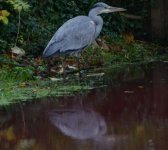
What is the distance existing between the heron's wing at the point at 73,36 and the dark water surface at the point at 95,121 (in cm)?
159

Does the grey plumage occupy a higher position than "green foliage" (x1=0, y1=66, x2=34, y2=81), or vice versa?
the grey plumage

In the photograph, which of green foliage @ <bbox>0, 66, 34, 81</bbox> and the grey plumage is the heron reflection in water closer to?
green foliage @ <bbox>0, 66, 34, 81</bbox>

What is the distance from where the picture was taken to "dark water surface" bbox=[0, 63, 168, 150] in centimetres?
534

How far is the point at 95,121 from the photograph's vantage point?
249 inches

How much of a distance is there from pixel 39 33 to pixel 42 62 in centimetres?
132

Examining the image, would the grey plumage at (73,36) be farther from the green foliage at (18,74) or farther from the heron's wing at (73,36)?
the green foliage at (18,74)

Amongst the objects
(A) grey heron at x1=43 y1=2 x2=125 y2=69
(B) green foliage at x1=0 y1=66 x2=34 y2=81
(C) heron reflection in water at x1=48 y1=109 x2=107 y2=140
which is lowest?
(C) heron reflection in water at x1=48 y1=109 x2=107 y2=140

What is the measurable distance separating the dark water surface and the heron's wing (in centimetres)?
159

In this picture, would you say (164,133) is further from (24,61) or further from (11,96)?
(24,61)

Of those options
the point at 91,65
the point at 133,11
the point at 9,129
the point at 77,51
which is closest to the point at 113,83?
the point at 77,51

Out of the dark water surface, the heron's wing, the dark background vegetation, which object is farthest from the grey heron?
the dark water surface

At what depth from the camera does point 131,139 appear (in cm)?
541

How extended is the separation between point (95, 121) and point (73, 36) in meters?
3.89

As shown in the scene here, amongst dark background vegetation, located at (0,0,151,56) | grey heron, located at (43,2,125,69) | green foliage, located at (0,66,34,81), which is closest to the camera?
green foliage, located at (0,66,34,81)
